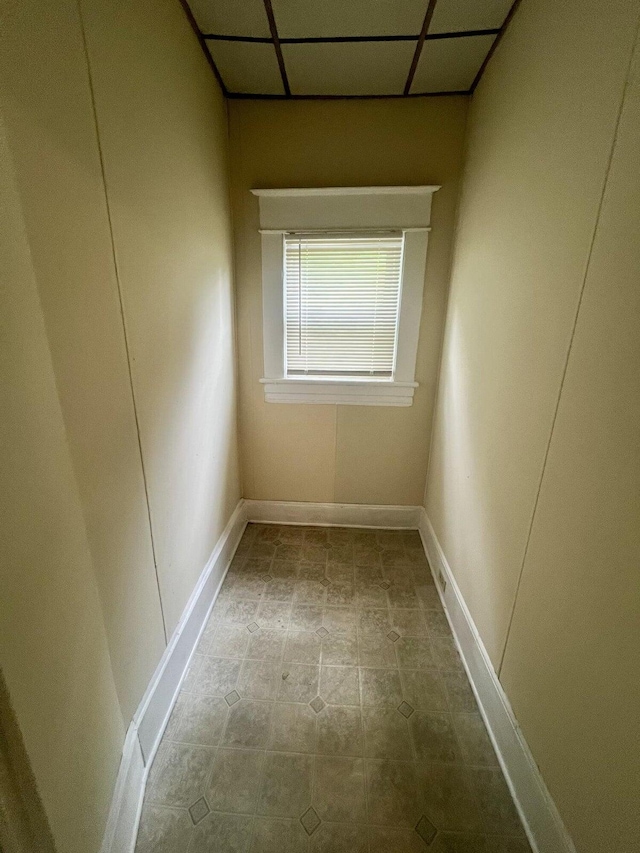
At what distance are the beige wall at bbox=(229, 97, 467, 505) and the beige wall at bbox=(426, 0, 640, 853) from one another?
1.22 ft

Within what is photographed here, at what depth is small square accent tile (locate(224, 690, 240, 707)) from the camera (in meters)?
1.36

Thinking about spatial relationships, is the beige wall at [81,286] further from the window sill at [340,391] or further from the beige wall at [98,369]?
the window sill at [340,391]

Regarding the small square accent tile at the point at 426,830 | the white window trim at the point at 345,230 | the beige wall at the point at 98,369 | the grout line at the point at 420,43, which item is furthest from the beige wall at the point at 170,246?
the small square accent tile at the point at 426,830

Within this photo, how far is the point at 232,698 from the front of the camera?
137 cm

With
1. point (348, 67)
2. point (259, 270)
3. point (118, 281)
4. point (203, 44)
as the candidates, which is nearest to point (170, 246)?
point (118, 281)

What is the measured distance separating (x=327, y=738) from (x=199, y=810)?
45 cm

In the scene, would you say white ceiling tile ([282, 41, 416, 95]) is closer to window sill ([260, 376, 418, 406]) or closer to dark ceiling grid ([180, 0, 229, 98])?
dark ceiling grid ([180, 0, 229, 98])

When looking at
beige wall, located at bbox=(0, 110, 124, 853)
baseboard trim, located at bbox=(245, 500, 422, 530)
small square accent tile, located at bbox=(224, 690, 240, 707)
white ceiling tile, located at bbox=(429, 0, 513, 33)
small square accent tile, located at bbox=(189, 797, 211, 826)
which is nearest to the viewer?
beige wall, located at bbox=(0, 110, 124, 853)

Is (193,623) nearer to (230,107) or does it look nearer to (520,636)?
(520,636)

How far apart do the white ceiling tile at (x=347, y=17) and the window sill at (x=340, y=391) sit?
1.53 metres

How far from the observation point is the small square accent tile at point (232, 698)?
4.46ft

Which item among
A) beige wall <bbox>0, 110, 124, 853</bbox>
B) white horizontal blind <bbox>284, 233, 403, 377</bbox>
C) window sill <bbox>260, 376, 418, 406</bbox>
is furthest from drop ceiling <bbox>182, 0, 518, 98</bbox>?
window sill <bbox>260, 376, 418, 406</bbox>

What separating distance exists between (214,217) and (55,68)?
100 centimetres

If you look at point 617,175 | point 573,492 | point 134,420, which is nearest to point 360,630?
point 573,492
